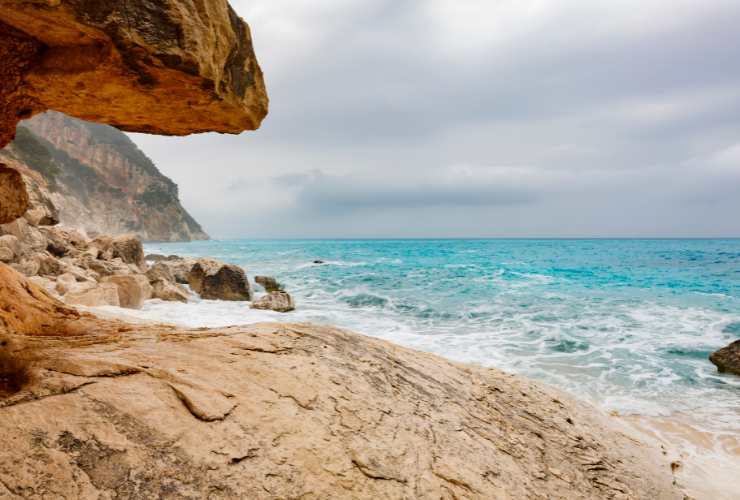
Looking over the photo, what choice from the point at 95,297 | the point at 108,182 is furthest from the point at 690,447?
the point at 108,182

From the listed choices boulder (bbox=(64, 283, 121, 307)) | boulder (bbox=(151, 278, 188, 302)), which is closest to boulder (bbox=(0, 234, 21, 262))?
boulder (bbox=(64, 283, 121, 307))

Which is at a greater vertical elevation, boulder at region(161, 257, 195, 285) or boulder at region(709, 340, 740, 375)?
boulder at region(161, 257, 195, 285)

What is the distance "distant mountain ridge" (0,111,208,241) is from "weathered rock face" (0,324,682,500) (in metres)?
72.5

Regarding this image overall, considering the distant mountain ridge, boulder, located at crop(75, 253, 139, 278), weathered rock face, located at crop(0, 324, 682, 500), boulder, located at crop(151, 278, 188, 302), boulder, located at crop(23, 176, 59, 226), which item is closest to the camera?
weathered rock face, located at crop(0, 324, 682, 500)

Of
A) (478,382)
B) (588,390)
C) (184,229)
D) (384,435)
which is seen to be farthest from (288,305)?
(184,229)

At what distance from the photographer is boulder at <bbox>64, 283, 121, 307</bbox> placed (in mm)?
7951

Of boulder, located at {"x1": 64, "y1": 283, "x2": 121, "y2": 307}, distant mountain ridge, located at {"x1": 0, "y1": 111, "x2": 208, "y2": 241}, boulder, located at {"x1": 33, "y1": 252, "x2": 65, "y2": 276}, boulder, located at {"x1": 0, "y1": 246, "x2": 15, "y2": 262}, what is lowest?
boulder, located at {"x1": 64, "y1": 283, "x2": 121, "y2": 307}

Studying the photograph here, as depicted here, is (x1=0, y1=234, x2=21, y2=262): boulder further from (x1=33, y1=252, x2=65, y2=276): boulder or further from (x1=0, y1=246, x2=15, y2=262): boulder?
(x1=33, y1=252, x2=65, y2=276): boulder

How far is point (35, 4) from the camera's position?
2314 mm

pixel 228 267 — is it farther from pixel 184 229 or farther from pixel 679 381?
pixel 184 229

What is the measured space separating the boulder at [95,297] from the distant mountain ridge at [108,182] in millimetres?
64168

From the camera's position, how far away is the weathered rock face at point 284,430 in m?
1.80

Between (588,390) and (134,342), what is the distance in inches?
315

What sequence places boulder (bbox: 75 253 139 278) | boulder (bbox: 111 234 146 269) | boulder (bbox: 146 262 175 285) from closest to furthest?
boulder (bbox: 75 253 139 278) → boulder (bbox: 146 262 175 285) → boulder (bbox: 111 234 146 269)
